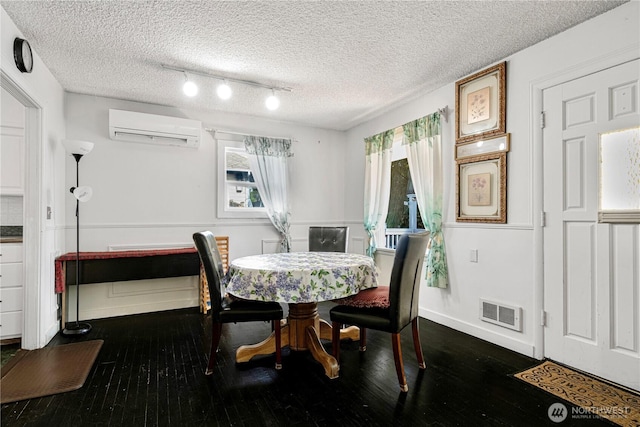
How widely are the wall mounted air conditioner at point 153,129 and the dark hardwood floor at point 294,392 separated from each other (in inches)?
88.7

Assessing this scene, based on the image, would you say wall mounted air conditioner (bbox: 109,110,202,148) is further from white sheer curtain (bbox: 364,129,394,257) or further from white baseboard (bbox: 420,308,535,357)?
white baseboard (bbox: 420,308,535,357)

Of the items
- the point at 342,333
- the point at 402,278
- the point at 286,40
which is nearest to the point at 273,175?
the point at 286,40

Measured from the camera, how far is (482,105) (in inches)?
118

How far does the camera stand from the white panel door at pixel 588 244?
6.84ft

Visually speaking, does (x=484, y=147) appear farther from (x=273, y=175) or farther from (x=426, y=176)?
(x=273, y=175)

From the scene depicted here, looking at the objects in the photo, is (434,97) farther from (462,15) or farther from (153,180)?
(153,180)

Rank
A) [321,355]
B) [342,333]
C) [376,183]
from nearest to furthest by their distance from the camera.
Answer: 1. [321,355]
2. [342,333]
3. [376,183]

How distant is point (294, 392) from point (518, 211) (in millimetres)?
2220

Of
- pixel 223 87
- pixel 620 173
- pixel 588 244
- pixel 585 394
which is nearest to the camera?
pixel 585 394

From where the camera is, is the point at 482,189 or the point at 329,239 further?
the point at 329,239

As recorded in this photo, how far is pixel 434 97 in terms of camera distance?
3.52 meters

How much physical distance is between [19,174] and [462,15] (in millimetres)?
3985

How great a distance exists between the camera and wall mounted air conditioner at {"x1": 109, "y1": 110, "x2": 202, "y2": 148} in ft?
12.1

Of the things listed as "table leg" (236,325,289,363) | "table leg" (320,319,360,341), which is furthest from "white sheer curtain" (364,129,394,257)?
"table leg" (236,325,289,363)
